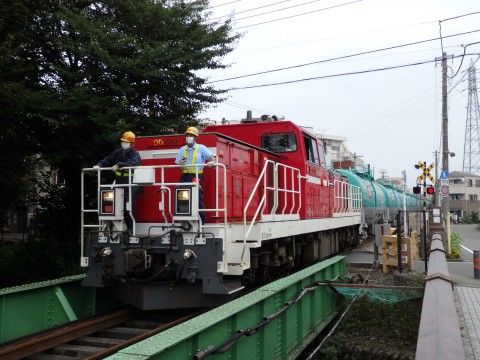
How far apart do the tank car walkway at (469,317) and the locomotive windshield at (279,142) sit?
186 inches

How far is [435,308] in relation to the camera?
9.39 ft

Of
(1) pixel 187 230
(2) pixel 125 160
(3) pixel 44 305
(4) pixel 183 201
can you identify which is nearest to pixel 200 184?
(4) pixel 183 201

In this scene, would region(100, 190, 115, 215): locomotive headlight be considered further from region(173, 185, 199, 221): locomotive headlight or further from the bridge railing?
the bridge railing

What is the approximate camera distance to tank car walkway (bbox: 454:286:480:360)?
648cm

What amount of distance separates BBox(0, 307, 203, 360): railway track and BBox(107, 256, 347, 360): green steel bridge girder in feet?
5.23

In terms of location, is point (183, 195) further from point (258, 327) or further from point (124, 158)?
point (258, 327)

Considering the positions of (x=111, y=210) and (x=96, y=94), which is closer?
(x=111, y=210)

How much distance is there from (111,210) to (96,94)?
489 centimetres

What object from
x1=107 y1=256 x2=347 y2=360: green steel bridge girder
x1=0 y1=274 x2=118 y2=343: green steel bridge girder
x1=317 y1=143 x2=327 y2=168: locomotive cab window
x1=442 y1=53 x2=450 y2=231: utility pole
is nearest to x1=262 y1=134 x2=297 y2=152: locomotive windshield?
Answer: x1=317 y1=143 x2=327 y2=168: locomotive cab window

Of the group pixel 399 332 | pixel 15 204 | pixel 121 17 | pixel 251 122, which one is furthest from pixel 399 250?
pixel 15 204

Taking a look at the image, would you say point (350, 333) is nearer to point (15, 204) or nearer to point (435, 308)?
point (435, 308)

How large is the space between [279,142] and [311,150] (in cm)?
119

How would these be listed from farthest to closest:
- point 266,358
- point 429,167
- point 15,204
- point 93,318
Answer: point 429,167, point 15,204, point 93,318, point 266,358

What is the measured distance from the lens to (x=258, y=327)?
493cm
